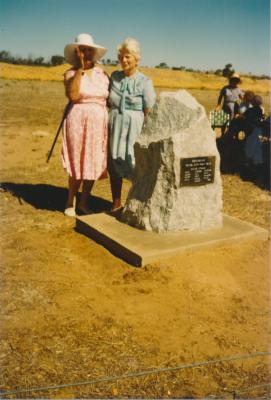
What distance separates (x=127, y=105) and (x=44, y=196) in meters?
2.30

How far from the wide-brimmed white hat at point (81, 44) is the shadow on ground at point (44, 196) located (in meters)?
2.02

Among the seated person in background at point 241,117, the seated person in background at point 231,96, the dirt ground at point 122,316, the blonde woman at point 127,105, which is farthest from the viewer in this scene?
the seated person in background at point 231,96

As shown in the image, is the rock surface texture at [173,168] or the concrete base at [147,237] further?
the rock surface texture at [173,168]

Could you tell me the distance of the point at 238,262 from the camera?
4789mm

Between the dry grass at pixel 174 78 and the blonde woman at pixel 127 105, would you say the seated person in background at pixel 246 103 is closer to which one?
the blonde woman at pixel 127 105

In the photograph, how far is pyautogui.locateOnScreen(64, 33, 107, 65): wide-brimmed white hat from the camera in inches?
208

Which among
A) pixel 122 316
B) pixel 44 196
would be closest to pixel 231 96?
pixel 44 196

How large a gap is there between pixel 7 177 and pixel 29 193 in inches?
43.6

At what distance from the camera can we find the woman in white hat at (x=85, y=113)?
534 centimetres

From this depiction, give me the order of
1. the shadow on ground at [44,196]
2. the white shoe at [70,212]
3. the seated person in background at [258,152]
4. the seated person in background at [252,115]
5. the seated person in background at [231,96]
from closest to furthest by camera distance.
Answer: the white shoe at [70,212] → the shadow on ground at [44,196] → the seated person in background at [258,152] → the seated person in background at [252,115] → the seated person in background at [231,96]

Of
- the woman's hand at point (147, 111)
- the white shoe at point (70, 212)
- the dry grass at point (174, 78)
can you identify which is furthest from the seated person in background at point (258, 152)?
the dry grass at point (174, 78)

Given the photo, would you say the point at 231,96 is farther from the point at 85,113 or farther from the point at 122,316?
the point at 122,316

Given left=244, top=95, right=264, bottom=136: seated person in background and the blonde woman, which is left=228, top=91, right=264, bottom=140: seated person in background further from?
the blonde woman

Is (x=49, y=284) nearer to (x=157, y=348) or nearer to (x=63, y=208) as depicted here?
(x=157, y=348)
